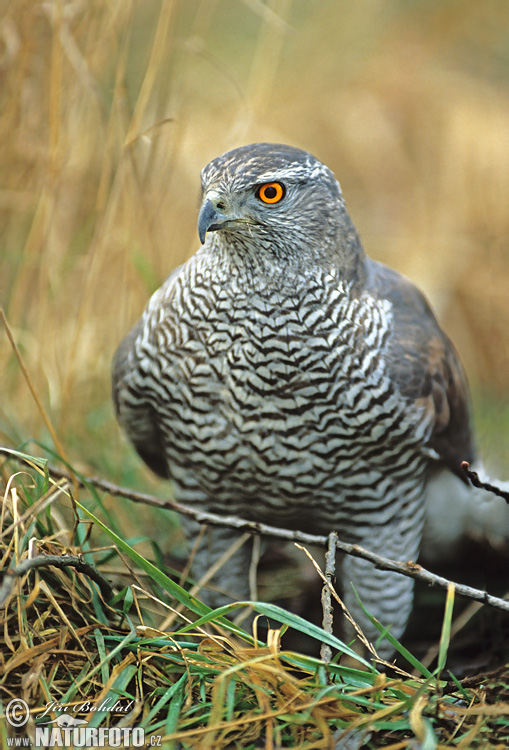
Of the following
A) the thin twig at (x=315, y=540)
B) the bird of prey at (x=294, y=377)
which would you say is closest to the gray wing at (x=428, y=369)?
the bird of prey at (x=294, y=377)

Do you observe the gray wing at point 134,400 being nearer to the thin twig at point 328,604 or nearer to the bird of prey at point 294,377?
the bird of prey at point 294,377

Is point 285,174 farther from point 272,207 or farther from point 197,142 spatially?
point 197,142

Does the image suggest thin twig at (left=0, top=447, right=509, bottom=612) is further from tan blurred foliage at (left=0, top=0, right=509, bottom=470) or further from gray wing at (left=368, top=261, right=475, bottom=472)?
tan blurred foliage at (left=0, top=0, right=509, bottom=470)

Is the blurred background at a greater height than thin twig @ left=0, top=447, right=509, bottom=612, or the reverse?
the blurred background

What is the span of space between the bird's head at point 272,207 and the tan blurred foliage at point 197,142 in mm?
695

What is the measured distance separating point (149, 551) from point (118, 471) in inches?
20.1

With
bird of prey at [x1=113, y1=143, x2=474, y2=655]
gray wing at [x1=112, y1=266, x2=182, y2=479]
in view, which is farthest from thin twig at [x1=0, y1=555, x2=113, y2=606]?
gray wing at [x1=112, y1=266, x2=182, y2=479]

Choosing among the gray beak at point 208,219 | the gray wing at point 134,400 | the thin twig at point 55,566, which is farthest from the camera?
the gray wing at point 134,400

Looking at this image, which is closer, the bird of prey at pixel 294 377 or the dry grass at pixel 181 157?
the bird of prey at pixel 294 377

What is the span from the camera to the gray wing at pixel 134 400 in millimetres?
2623

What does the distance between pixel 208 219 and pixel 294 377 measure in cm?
56

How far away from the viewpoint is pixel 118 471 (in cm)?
346

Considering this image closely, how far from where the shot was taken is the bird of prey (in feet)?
7.70

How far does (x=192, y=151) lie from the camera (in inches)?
196
